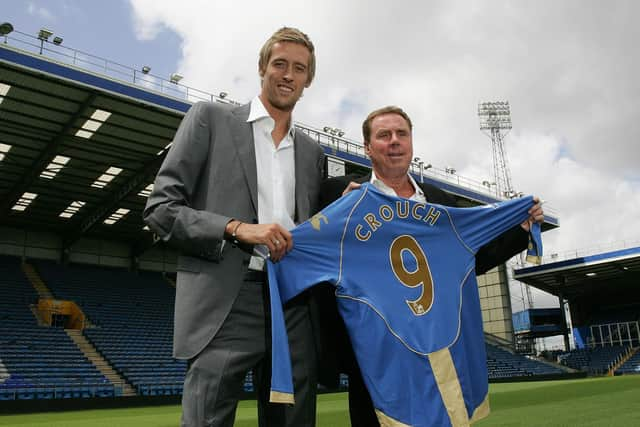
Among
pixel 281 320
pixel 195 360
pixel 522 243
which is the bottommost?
pixel 195 360

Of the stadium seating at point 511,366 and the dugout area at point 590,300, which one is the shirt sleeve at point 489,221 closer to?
the stadium seating at point 511,366

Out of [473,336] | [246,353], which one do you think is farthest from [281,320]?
[473,336]

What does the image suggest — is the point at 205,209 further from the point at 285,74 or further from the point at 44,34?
the point at 44,34

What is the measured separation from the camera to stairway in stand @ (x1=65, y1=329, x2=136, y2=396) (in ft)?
56.1

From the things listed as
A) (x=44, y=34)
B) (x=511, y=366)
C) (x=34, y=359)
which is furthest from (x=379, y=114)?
(x=511, y=366)

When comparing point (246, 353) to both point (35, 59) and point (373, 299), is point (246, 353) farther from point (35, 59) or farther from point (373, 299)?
point (35, 59)

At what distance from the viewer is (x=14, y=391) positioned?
46.2 ft

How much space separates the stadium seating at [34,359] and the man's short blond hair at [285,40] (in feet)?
49.8

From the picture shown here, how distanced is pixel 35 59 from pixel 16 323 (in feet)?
34.8

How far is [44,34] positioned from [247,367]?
1544cm

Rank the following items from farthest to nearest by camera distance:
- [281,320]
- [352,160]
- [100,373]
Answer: [352,160], [100,373], [281,320]

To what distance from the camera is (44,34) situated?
1430 cm

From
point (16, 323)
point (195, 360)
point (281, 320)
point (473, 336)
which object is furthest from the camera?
point (16, 323)

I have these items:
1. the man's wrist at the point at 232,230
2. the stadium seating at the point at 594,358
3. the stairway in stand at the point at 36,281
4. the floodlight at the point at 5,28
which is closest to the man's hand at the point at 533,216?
the man's wrist at the point at 232,230
